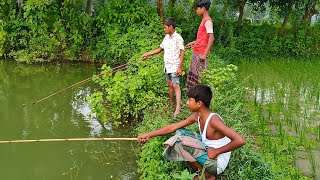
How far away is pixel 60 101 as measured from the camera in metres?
8.13

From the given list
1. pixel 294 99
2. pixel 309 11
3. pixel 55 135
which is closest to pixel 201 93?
pixel 55 135

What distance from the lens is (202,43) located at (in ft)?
18.9

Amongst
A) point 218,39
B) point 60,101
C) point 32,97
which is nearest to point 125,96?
point 60,101

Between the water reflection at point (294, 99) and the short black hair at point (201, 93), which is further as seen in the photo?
the water reflection at point (294, 99)

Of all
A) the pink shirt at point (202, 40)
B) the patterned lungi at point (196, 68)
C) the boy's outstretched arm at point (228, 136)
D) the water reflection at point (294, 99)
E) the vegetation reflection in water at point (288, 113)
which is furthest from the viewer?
the water reflection at point (294, 99)

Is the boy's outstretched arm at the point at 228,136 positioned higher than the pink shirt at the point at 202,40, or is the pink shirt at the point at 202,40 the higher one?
the pink shirt at the point at 202,40

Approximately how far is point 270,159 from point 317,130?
5.01 ft

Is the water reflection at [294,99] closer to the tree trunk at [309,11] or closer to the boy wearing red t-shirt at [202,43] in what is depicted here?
the boy wearing red t-shirt at [202,43]

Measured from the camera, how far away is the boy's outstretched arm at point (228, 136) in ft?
11.1

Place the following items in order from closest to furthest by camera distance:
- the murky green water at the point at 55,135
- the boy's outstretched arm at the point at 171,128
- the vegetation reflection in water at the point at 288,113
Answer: the boy's outstretched arm at the point at 171,128 < the vegetation reflection in water at the point at 288,113 < the murky green water at the point at 55,135

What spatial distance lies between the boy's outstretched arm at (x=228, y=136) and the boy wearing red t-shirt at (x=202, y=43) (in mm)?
2201

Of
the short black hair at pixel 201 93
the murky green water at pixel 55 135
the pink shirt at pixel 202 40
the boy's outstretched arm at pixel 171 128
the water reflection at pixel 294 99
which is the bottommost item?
the murky green water at pixel 55 135

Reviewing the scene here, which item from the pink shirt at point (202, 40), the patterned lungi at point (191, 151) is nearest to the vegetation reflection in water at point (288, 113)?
the patterned lungi at point (191, 151)

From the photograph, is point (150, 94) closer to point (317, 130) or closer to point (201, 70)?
point (201, 70)
